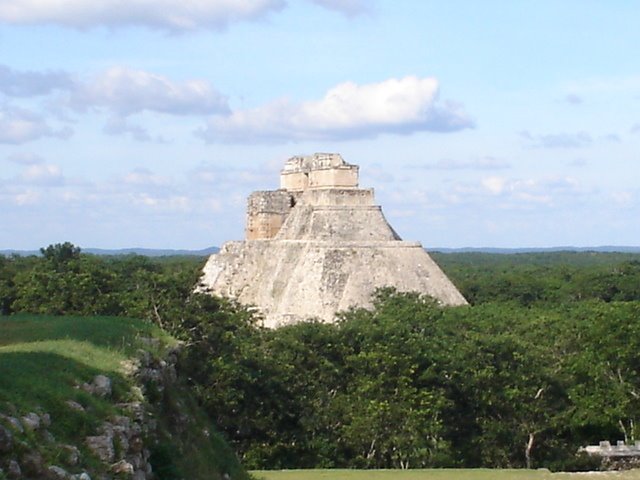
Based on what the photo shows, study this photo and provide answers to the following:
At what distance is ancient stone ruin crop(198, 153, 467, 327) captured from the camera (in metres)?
40.8

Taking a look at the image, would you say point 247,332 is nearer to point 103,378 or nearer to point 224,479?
point 224,479

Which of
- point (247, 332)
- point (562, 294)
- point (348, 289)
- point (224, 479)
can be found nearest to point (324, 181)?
point (348, 289)

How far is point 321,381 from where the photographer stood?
26141 millimetres

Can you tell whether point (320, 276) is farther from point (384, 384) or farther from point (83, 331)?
point (83, 331)

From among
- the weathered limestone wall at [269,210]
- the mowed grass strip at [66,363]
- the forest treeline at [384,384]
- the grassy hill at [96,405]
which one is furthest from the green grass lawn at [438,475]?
the weathered limestone wall at [269,210]

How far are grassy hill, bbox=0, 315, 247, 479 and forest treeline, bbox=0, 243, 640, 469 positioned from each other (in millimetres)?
9577

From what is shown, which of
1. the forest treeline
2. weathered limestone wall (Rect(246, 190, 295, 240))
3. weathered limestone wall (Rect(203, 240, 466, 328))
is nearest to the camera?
the forest treeline

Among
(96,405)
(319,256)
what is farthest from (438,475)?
(319,256)

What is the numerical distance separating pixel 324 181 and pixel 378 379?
20864 mm

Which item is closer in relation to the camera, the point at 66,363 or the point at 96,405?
the point at 96,405

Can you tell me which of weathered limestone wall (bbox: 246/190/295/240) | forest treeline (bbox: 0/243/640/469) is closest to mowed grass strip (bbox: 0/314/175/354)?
forest treeline (bbox: 0/243/640/469)

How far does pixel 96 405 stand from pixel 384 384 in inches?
657

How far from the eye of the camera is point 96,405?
331 inches

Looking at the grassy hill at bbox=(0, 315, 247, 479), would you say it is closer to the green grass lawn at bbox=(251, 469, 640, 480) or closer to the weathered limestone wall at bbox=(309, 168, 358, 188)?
the green grass lawn at bbox=(251, 469, 640, 480)
